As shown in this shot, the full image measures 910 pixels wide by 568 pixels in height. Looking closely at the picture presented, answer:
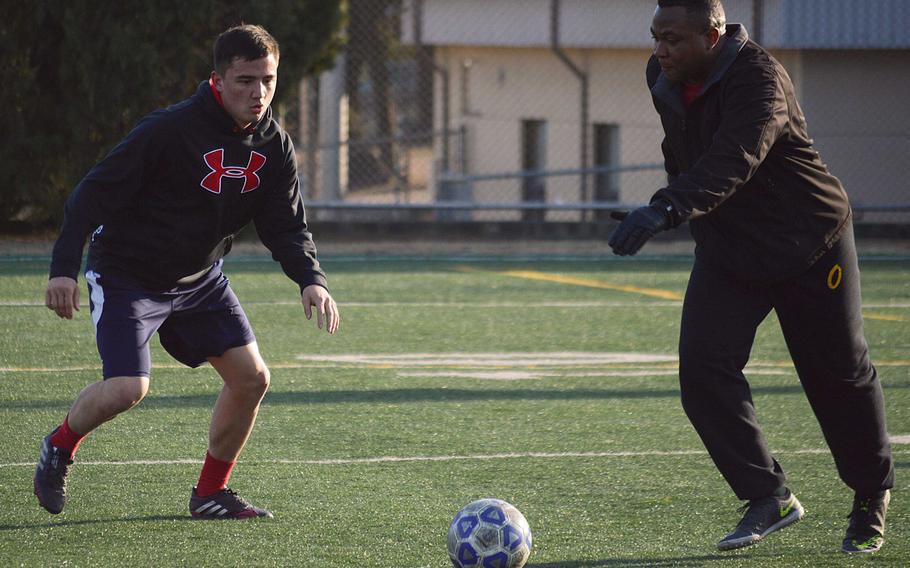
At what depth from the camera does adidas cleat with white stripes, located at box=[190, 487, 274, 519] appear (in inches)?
201

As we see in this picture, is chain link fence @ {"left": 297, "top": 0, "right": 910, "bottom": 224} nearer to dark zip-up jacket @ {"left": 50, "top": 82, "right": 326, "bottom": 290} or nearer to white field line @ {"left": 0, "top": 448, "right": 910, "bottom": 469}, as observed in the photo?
white field line @ {"left": 0, "top": 448, "right": 910, "bottom": 469}

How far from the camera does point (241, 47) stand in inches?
189

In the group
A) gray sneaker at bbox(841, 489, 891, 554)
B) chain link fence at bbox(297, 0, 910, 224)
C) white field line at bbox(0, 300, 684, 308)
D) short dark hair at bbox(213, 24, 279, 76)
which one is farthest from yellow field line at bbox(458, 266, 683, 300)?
short dark hair at bbox(213, 24, 279, 76)

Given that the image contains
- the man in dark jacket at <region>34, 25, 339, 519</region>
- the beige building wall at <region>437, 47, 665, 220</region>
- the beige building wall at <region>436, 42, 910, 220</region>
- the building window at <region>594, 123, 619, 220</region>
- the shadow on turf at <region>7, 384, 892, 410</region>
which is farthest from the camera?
the building window at <region>594, 123, 619, 220</region>

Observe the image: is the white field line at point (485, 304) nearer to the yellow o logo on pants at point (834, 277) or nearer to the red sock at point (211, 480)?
the red sock at point (211, 480)

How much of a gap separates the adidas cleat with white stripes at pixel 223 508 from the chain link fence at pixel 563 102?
351 inches

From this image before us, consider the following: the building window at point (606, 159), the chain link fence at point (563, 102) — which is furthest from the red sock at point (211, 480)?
the building window at point (606, 159)

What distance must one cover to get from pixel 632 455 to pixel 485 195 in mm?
14202

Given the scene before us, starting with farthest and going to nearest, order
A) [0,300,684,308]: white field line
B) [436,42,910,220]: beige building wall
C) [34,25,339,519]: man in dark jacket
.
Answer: [436,42,910,220]: beige building wall
[0,300,684,308]: white field line
[34,25,339,519]: man in dark jacket

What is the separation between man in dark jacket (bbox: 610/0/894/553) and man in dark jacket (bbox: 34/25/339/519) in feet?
4.29

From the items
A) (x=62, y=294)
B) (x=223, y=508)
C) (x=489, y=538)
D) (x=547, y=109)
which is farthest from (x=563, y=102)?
(x=489, y=538)

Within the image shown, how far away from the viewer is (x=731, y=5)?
1600cm

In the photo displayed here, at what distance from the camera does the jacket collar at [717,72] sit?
4.48 meters

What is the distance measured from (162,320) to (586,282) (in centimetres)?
726
